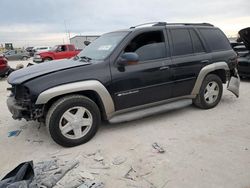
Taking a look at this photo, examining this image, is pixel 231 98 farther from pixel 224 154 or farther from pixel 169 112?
pixel 224 154

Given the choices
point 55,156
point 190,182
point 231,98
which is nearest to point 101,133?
point 55,156

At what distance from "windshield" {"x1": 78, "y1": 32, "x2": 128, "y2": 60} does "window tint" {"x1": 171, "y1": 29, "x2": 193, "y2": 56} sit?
101cm

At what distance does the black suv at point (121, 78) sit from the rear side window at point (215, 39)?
0.07 ft

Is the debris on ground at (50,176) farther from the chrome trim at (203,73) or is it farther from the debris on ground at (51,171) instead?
the chrome trim at (203,73)

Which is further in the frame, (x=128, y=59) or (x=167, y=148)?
(x=128, y=59)

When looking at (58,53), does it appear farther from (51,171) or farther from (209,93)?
(51,171)

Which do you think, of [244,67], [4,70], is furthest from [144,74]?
[4,70]

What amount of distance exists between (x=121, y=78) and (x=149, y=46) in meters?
0.86

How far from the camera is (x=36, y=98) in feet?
11.1

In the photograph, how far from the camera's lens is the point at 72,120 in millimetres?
3633

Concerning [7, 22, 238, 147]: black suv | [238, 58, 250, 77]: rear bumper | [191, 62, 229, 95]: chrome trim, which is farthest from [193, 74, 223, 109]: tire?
[238, 58, 250, 77]: rear bumper

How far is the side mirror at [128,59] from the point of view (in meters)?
3.79

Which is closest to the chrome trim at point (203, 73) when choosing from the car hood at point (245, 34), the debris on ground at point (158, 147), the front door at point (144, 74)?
the front door at point (144, 74)

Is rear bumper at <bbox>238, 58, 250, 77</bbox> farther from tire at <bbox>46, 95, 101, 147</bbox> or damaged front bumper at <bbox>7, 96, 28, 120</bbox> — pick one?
damaged front bumper at <bbox>7, 96, 28, 120</bbox>
